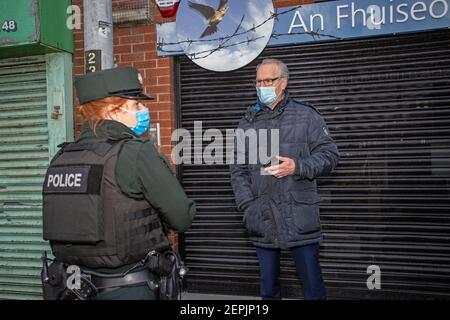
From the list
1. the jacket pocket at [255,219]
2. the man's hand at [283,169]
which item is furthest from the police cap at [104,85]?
the jacket pocket at [255,219]

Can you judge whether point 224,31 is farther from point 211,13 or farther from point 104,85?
point 104,85

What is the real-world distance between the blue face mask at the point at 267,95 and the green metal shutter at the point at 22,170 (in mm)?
2556

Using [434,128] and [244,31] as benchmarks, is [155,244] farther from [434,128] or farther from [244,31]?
[434,128]

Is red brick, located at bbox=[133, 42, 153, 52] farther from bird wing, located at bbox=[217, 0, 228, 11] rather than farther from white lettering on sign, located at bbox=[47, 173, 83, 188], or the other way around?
white lettering on sign, located at bbox=[47, 173, 83, 188]

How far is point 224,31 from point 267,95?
136 cm

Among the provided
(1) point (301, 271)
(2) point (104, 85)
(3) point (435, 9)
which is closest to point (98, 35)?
(2) point (104, 85)

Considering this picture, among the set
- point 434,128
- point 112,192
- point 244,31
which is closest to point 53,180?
point 112,192

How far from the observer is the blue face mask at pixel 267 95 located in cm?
327

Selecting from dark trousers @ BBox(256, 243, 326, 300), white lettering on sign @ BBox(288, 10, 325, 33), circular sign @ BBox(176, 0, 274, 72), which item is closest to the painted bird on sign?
circular sign @ BBox(176, 0, 274, 72)

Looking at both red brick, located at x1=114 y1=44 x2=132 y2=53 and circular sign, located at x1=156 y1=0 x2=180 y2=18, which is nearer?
circular sign, located at x1=156 y1=0 x2=180 y2=18

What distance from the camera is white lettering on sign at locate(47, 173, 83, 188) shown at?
83.0 inches

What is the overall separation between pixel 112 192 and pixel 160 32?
2830 millimetres

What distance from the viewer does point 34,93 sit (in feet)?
15.0

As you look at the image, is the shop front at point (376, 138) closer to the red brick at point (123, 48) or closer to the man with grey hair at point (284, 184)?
the man with grey hair at point (284, 184)
